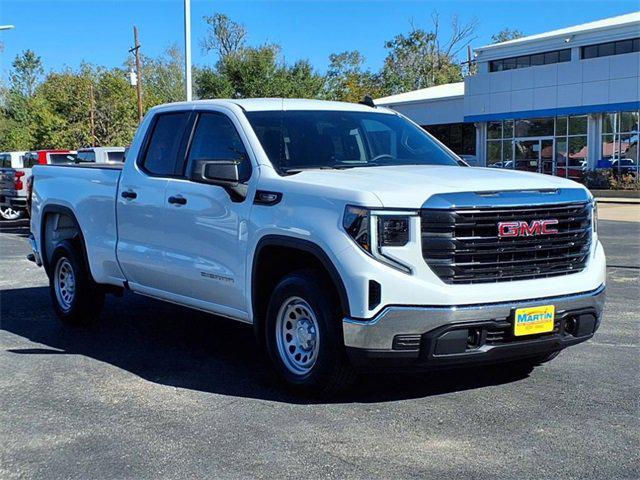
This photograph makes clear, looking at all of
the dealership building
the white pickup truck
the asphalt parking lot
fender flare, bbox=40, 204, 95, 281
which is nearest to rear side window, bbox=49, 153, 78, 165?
fender flare, bbox=40, 204, 95, 281

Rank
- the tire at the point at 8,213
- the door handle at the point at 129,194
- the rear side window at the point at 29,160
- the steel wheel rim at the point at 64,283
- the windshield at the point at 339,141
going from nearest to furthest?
the windshield at the point at 339,141 → the door handle at the point at 129,194 → the steel wheel rim at the point at 64,283 → the tire at the point at 8,213 → the rear side window at the point at 29,160

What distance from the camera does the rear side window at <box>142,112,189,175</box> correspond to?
6.71 m

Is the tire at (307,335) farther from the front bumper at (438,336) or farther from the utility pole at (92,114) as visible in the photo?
the utility pole at (92,114)

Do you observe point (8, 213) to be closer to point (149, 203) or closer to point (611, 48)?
point (149, 203)

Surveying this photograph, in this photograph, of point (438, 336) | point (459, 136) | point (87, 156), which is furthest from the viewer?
point (459, 136)

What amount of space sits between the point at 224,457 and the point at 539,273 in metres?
2.31

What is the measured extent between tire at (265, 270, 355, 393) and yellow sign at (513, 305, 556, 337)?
3.62 ft

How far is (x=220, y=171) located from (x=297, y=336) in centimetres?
128

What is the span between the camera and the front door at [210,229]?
576 cm

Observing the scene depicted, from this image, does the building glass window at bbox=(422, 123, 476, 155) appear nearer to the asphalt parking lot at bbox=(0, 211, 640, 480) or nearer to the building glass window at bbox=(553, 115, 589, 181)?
the building glass window at bbox=(553, 115, 589, 181)

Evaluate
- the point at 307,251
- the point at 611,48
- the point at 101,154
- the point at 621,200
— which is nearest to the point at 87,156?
the point at 101,154

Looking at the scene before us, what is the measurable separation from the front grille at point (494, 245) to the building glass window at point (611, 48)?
3160 cm

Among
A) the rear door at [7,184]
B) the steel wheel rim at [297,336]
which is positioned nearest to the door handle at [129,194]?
the steel wheel rim at [297,336]

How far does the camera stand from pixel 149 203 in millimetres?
6695
